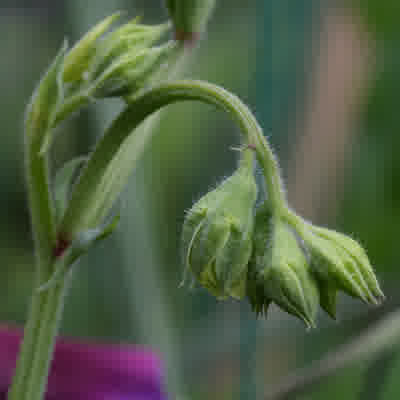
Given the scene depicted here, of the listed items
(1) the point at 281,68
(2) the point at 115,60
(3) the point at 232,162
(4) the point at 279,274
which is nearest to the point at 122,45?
(2) the point at 115,60

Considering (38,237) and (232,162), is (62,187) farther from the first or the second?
(232,162)

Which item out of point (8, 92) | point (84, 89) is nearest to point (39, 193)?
point (84, 89)

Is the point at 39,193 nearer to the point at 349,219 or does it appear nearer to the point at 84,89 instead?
the point at 84,89

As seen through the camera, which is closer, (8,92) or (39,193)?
(39,193)

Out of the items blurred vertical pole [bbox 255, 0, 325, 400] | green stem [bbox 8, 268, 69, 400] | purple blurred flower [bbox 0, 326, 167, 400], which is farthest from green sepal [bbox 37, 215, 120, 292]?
blurred vertical pole [bbox 255, 0, 325, 400]

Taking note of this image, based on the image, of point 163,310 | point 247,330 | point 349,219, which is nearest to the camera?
point 247,330
